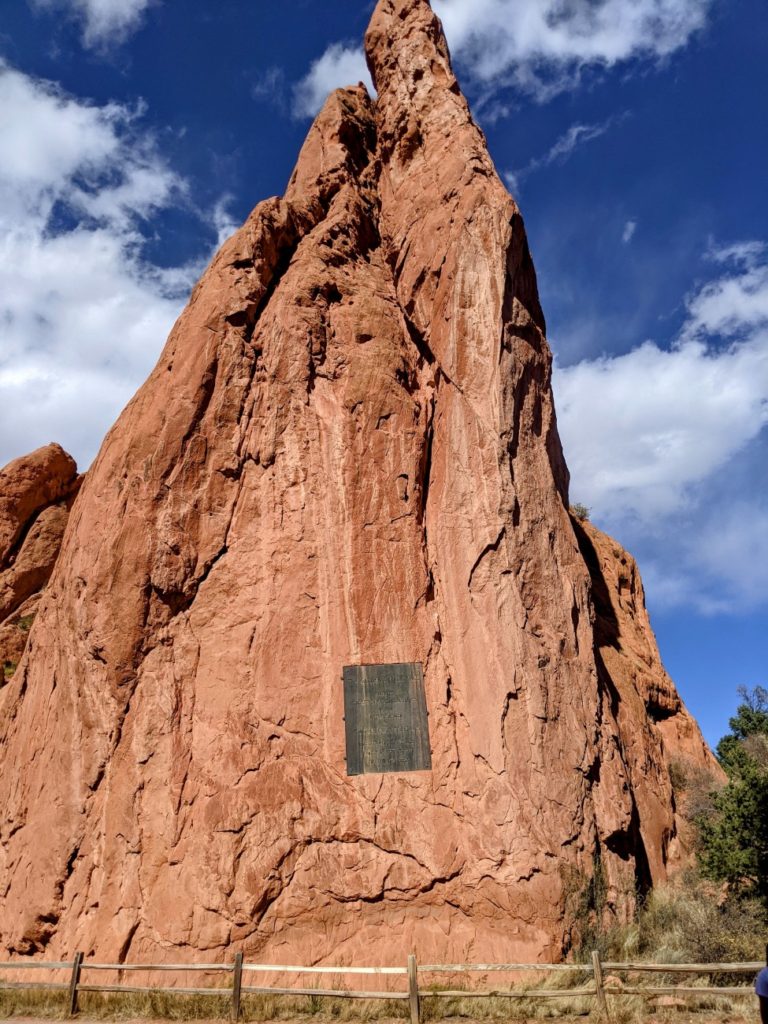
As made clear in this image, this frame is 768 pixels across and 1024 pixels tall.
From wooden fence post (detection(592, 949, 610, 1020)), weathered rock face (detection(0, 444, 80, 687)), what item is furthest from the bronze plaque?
weathered rock face (detection(0, 444, 80, 687))

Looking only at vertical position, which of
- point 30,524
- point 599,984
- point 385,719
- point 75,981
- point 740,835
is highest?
point 30,524

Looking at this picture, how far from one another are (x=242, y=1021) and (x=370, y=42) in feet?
91.6

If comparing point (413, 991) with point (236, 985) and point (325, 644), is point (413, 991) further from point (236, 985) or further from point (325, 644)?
point (325, 644)

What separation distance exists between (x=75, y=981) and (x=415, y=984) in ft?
18.4

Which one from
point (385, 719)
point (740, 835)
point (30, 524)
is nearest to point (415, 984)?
point (385, 719)

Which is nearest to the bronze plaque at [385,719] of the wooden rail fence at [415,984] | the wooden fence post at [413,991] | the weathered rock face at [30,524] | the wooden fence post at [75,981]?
the wooden rail fence at [415,984]

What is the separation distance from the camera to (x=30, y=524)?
2553 cm

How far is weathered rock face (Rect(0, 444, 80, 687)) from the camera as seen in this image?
24062 mm

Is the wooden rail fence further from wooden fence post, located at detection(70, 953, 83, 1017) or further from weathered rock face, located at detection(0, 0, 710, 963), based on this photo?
weathered rock face, located at detection(0, 0, 710, 963)

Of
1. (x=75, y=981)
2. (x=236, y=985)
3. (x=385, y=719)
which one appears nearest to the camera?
(x=236, y=985)

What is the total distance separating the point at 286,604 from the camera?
14.6 metres

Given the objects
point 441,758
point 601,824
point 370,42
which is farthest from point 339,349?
point 370,42

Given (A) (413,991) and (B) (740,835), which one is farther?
(B) (740,835)

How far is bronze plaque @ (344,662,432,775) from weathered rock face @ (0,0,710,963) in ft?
0.77
